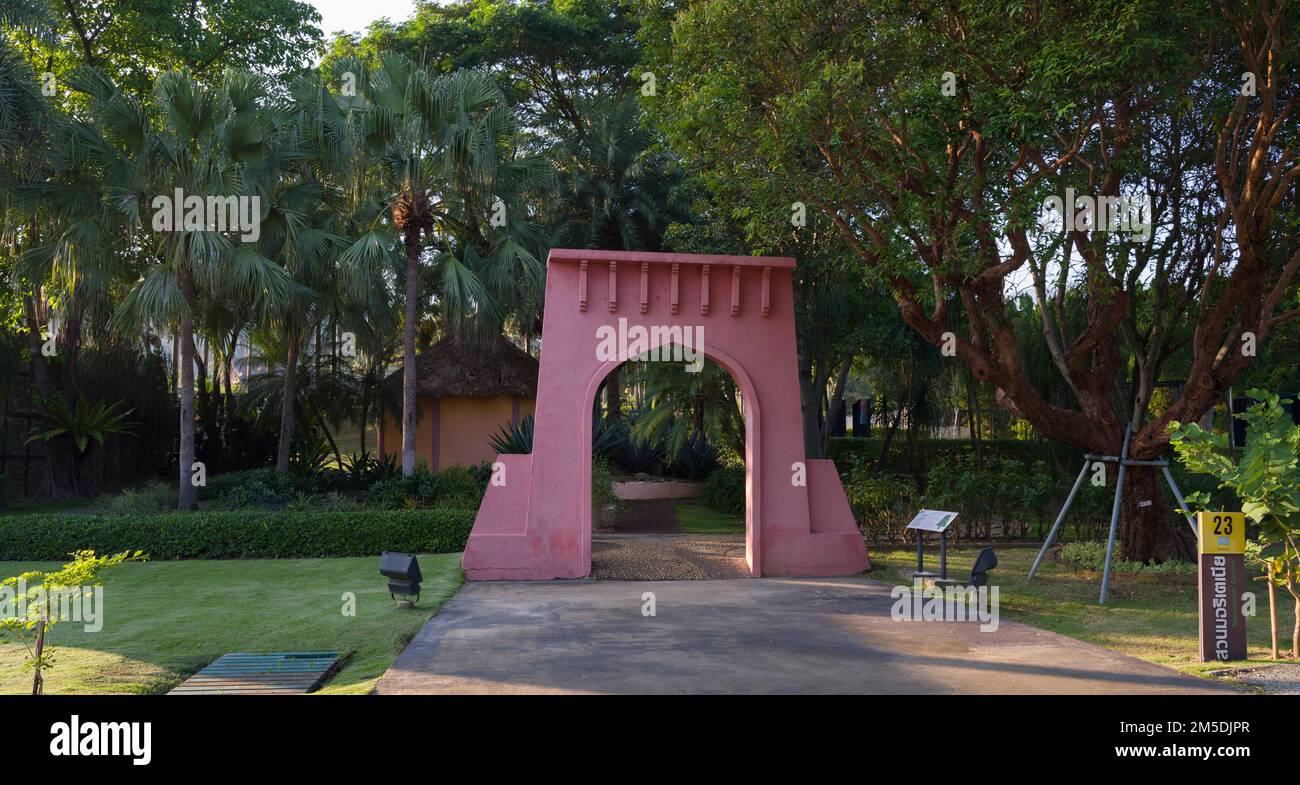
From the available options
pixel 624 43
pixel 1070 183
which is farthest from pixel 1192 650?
pixel 624 43

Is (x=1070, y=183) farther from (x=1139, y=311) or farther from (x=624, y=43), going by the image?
(x=624, y=43)

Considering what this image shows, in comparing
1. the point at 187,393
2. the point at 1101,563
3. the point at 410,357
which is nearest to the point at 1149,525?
the point at 1101,563

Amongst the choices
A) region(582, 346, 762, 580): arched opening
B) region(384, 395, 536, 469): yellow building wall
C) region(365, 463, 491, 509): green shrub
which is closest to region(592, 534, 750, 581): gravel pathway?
region(582, 346, 762, 580): arched opening

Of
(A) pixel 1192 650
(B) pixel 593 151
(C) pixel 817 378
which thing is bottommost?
(A) pixel 1192 650

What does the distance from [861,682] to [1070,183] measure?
756 cm

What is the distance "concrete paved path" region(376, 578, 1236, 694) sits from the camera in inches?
278

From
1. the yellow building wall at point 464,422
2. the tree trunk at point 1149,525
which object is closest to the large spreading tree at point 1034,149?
the tree trunk at point 1149,525

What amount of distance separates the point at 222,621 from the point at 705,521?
1176 cm

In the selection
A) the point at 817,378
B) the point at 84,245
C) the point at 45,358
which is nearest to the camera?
the point at 84,245

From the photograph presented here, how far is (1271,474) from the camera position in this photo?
24.7 ft

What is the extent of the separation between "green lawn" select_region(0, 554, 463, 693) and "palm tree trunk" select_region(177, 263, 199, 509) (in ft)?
8.45

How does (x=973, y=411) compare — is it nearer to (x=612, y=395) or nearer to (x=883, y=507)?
(x=883, y=507)

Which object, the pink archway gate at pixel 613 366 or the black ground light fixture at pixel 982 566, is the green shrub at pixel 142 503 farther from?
the black ground light fixture at pixel 982 566

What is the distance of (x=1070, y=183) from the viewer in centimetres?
1205
